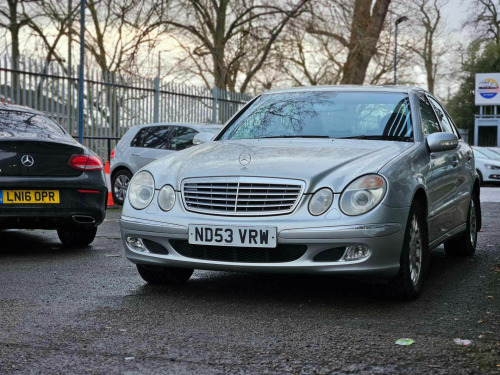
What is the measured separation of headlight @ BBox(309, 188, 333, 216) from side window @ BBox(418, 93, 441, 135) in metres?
1.56

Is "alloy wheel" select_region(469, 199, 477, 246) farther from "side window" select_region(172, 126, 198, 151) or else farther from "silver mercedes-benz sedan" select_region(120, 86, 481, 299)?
"side window" select_region(172, 126, 198, 151)

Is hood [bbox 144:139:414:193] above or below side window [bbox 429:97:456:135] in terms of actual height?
below

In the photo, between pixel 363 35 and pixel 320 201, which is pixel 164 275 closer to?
pixel 320 201

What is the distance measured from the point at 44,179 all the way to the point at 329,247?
3.46 metres

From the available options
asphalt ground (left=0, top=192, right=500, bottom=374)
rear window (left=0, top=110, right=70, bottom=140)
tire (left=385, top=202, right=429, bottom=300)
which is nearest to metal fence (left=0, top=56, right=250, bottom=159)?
rear window (left=0, top=110, right=70, bottom=140)

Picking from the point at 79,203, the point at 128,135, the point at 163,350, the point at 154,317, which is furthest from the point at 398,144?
the point at 128,135

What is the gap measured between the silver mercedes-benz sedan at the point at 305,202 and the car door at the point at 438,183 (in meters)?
0.03

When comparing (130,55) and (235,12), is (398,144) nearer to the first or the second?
(130,55)

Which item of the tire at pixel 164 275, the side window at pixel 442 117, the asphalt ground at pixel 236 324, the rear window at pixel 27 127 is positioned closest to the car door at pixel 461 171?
the side window at pixel 442 117

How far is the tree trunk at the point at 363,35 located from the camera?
87.5 feet

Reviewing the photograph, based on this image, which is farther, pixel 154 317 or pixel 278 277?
pixel 278 277

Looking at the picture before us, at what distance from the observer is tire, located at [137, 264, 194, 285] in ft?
19.3

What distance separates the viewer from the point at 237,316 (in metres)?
4.95

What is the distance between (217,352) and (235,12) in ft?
83.5
